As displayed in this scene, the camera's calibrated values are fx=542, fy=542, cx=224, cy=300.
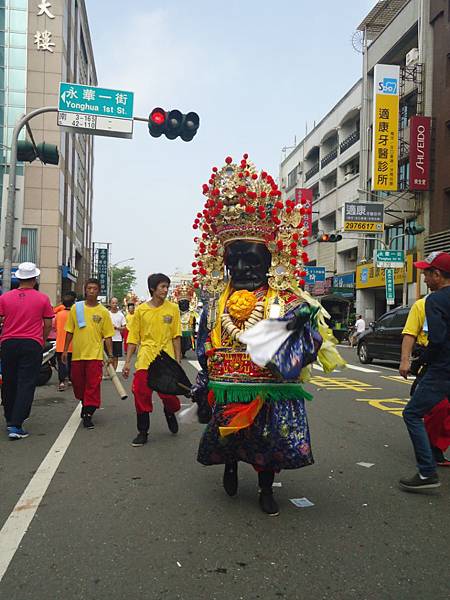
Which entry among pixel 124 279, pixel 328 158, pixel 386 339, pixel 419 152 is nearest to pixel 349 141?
pixel 328 158

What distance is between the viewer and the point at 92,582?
2.73 metres

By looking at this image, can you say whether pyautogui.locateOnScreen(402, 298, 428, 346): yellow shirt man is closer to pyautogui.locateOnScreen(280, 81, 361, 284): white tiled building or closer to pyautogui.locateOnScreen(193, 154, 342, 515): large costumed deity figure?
pyautogui.locateOnScreen(193, 154, 342, 515): large costumed deity figure

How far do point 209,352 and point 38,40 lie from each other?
30924mm

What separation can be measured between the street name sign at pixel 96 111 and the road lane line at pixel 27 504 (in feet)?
26.4

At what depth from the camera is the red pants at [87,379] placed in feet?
21.4

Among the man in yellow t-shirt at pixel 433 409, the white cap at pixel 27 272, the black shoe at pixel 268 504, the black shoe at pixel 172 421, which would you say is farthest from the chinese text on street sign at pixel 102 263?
the black shoe at pixel 268 504

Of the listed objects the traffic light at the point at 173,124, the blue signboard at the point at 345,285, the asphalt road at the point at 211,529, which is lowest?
the asphalt road at the point at 211,529

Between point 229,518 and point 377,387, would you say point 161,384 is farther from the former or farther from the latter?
point 377,387

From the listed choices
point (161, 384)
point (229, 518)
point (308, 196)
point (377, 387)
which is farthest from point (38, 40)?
point (229, 518)

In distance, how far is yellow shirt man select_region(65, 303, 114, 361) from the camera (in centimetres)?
656

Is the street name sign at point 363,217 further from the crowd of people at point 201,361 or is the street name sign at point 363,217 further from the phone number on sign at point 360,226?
the crowd of people at point 201,361

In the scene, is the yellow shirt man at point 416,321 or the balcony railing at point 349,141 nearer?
the yellow shirt man at point 416,321

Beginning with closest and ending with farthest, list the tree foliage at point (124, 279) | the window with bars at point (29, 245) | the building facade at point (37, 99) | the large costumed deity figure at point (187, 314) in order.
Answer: the large costumed deity figure at point (187, 314)
the building facade at point (37, 99)
the window with bars at point (29, 245)
the tree foliage at point (124, 279)

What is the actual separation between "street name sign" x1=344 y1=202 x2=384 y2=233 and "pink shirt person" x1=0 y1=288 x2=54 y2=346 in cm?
2017
